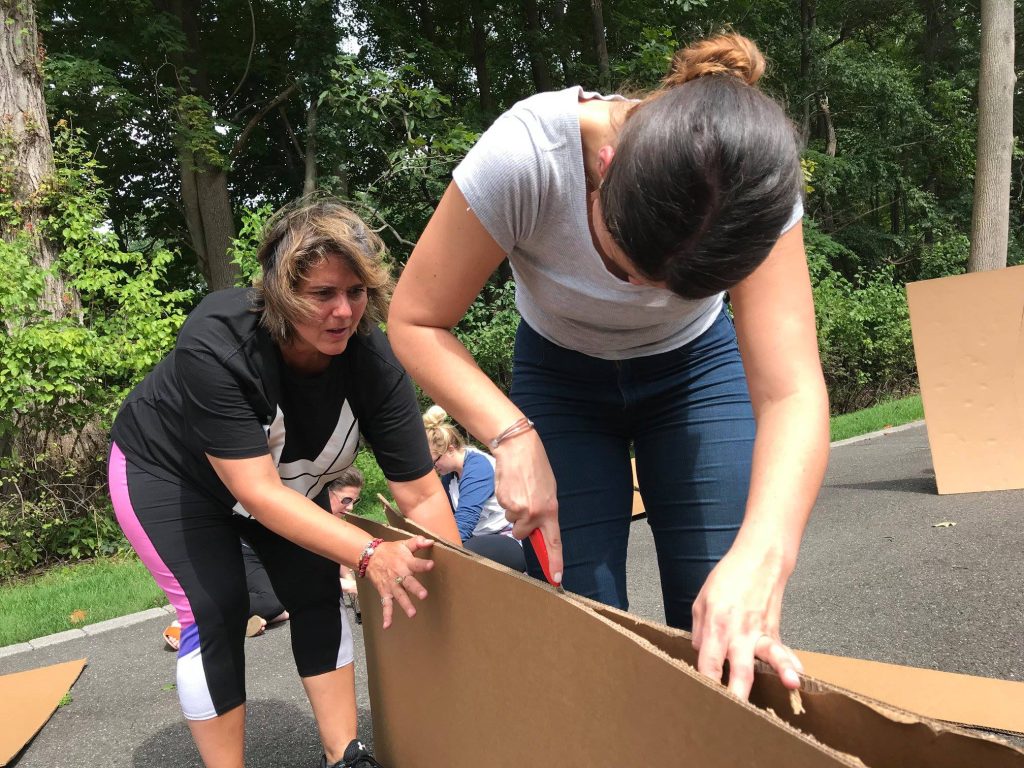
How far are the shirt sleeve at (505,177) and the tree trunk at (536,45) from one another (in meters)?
14.0

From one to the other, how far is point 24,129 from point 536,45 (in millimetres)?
9088

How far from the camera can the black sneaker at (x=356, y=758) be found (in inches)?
85.8

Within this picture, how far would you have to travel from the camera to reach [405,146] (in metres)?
10.3

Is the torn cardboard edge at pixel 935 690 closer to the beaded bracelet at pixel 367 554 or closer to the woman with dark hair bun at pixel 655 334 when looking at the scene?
the beaded bracelet at pixel 367 554

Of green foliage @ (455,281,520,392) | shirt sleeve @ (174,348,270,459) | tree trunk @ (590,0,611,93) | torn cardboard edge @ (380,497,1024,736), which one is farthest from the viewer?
tree trunk @ (590,0,611,93)

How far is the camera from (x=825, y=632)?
3492mm

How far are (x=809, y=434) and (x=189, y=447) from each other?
1.61 meters

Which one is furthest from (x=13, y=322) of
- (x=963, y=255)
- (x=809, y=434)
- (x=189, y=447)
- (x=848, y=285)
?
(x=963, y=255)

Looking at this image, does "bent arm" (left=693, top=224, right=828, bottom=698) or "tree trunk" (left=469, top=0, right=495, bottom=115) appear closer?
"bent arm" (left=693, top=224, right=828, bottom=698)

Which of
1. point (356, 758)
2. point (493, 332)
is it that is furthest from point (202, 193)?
point (356, 758)

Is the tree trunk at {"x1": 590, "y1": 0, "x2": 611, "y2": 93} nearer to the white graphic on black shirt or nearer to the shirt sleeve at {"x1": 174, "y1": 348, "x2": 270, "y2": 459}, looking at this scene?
the white graphic on black shirt

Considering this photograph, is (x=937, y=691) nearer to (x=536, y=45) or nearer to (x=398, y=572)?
(x=398, y=572)

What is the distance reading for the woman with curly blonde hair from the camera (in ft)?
6.61

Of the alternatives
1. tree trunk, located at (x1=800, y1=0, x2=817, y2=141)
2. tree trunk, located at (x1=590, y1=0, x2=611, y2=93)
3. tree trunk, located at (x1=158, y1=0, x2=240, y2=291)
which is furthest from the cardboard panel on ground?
tree trunk, located at (x1=800, y1=0, x2=817, y2=141)
